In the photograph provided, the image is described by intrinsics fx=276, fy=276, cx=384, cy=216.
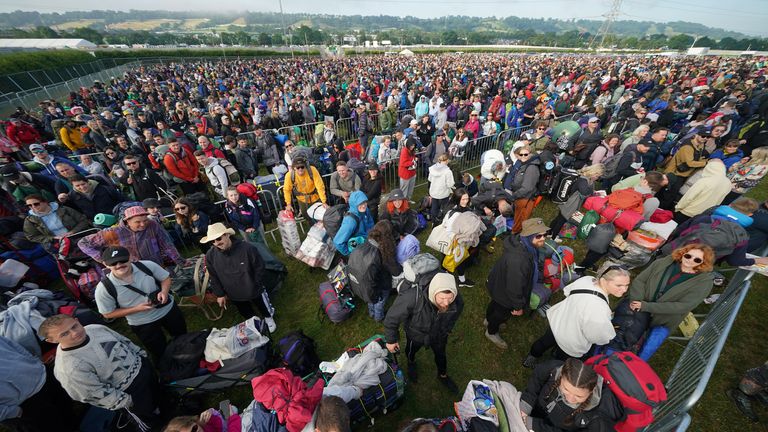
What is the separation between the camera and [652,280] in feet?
12.4

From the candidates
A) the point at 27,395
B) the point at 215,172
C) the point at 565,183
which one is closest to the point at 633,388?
the point at 27,395

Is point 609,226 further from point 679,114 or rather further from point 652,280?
point 679,114

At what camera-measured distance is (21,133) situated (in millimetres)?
10555

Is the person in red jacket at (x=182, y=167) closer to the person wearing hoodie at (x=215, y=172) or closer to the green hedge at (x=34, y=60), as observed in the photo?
the person wearing hoodie at (x=215, y=172)

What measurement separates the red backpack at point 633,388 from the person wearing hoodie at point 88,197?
8724 millimetres

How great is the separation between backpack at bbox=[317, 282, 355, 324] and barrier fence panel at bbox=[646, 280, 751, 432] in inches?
163

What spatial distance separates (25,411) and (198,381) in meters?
1.57

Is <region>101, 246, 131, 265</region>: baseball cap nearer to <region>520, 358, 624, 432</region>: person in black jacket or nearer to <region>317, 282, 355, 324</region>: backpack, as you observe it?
<region>317, 282, 355, 324</region>: backpack

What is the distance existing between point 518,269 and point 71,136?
15008 mm

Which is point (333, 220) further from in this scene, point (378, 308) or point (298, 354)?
point (298, 354)

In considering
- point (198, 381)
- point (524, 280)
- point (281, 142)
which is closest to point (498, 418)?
point (524, 280)

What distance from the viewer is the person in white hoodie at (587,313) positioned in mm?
3193

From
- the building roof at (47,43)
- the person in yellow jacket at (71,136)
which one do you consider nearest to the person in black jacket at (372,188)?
the person in yellow jacket at (71,136)

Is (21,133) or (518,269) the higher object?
(21,133)
